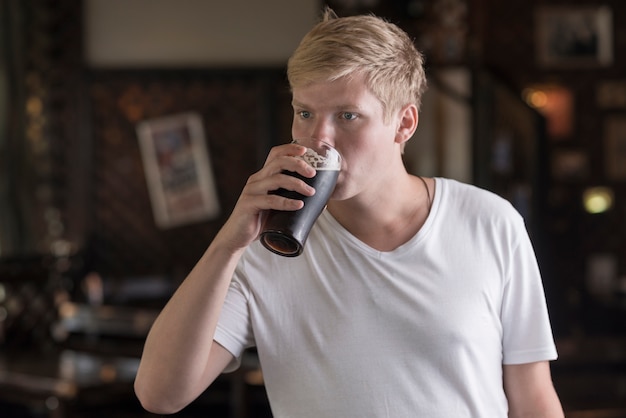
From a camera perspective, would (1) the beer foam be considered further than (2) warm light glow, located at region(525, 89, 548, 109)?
No

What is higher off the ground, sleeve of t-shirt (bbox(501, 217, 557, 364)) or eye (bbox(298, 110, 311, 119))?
eye (bbox(298, 110, 311, 119))

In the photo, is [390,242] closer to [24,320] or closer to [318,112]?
[318,112]

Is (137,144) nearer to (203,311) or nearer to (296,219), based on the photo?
(203,311)

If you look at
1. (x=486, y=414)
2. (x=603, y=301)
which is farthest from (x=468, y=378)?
(x=603, y=301)

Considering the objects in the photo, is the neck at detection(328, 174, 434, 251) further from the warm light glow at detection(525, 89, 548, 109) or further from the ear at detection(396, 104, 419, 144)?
the warm light glow at detection(525, 89, 548, 109)

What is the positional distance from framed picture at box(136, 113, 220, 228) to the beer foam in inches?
228

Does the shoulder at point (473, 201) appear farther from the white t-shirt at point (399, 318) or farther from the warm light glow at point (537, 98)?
the warm light glow at point (537, 98)

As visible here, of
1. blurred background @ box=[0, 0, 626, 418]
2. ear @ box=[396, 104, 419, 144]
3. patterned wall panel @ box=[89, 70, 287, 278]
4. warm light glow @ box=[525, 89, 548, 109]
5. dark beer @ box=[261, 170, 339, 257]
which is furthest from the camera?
warm light glow @ box=[525, 89, 548, 109]

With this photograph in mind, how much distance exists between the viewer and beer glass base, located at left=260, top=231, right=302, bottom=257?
4.40 ft

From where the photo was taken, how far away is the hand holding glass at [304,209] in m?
1.34

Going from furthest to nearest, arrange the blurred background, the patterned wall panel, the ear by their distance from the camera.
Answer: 1. the patterned wall panel
2. the blurred background
3. the ear

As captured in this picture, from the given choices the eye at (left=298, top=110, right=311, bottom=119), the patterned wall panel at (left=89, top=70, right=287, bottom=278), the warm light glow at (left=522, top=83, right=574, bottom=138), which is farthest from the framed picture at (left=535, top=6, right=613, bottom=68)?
the eye at (left=298, top=110, right=311, bottom=119)

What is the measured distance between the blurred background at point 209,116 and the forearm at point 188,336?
4710mm

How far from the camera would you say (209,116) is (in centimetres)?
712
